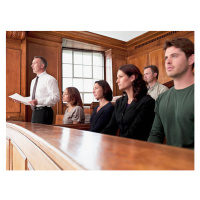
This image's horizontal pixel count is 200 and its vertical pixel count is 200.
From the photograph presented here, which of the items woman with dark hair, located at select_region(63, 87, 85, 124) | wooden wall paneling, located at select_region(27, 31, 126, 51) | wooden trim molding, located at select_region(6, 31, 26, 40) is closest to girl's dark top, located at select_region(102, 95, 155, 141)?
woman with dark hair, located at select_region(63, 87, 85, 124)

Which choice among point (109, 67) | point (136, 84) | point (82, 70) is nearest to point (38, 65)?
point (136, 84)

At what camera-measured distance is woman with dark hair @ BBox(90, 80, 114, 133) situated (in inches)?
91.6

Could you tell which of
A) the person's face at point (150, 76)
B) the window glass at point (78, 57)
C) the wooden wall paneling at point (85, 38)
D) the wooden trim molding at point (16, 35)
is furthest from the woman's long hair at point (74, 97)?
the window glass at point (78, 57)

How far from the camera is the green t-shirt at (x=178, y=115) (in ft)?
3.47

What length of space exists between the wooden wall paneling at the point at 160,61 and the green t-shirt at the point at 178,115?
547 centimetres

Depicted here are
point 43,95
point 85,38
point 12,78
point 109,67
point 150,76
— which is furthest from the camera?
point 109,67

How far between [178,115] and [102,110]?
53.2 inches

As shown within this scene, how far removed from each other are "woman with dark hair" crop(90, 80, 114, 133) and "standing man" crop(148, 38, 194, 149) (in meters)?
1.11

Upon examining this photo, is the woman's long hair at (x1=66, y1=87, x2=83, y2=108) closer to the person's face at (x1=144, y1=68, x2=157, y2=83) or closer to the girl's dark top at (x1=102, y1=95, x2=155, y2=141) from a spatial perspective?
the girl's dark top at (x1=102, y1=95, x2=155, y2=141)

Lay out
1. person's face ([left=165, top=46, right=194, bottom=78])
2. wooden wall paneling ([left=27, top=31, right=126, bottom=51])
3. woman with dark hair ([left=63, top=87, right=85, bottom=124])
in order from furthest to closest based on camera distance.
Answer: wooden wall paneling ([left=27, top=31, right=126, bottom=51]) → woman with dark hair ([left=63, top=87, right=85, bottom=124]) → person's face ([left=165, top=46, right=194, bottom=78])

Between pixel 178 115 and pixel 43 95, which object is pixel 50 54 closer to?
pixel 43 95

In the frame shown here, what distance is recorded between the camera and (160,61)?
663 centimetres

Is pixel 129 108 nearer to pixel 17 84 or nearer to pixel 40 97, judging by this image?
pixel 40 97

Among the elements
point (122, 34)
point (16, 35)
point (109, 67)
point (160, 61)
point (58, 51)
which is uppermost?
point (122, 34)
